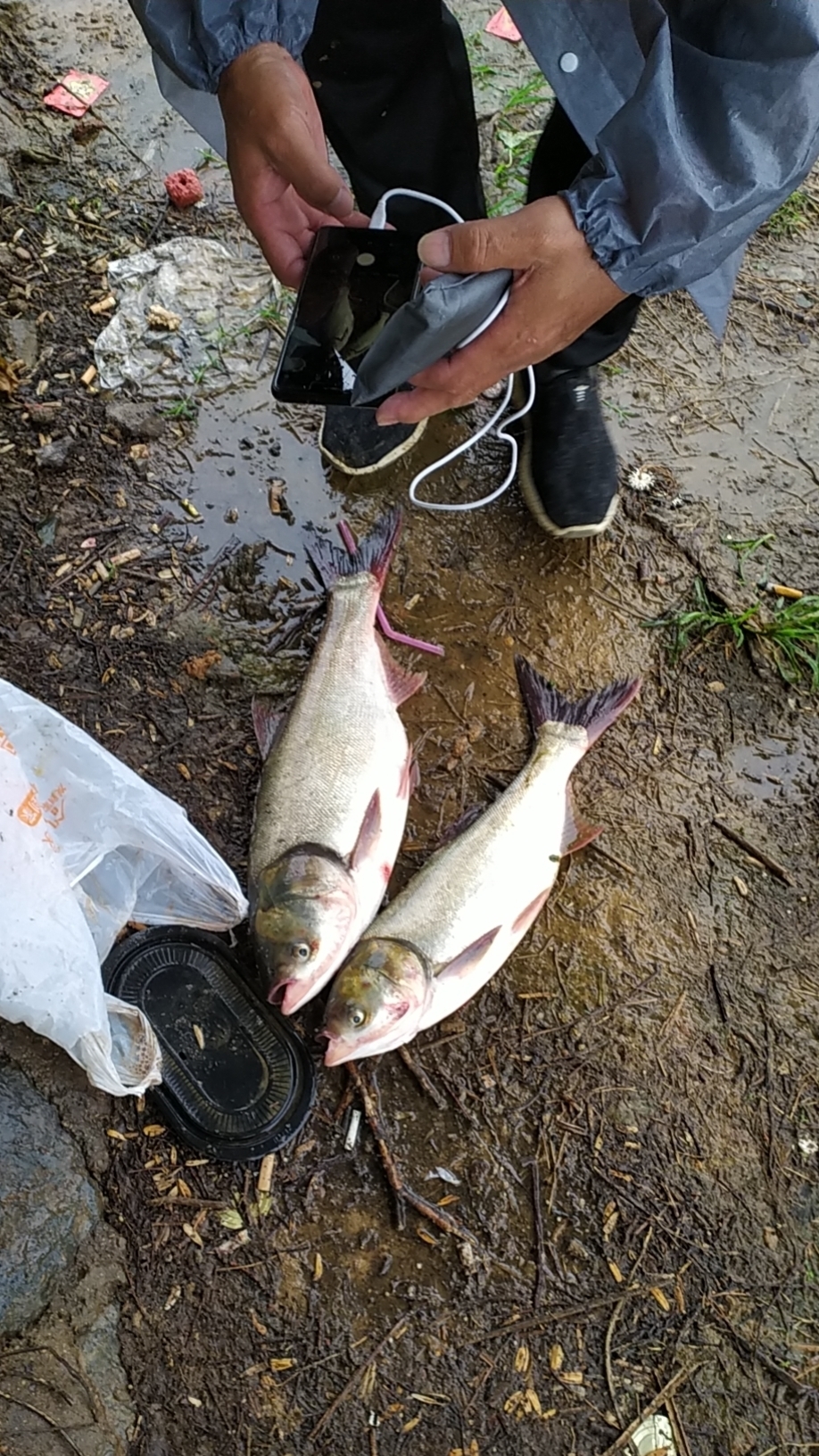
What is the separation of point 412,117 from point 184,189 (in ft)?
4.84

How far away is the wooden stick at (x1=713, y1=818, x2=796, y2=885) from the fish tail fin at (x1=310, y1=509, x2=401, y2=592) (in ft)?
4.86

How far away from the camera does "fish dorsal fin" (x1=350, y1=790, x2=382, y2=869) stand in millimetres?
2869

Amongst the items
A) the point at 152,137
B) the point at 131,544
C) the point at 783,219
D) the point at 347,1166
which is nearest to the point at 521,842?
the point at 347,1166

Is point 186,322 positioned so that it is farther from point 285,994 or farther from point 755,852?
point 755,852

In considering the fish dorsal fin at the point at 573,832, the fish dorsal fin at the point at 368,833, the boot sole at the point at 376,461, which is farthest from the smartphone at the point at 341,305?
the fish dorsal fin at the point at 573,832

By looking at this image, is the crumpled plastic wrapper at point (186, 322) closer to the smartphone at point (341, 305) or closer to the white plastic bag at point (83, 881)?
the smartphone at point (341, 305)

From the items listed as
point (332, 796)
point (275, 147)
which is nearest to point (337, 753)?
point (332, 796)

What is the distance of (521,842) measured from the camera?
2967 mm

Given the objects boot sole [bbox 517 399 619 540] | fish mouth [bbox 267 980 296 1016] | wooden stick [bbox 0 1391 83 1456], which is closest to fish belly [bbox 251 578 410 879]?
fish mouth [bbox 267 980 296 1016]

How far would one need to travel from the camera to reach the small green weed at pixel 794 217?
4438 millimetres

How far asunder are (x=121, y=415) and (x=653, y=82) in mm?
2451

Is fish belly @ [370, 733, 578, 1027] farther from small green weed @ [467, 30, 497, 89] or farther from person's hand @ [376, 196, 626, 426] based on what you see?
small green weed @ [467, 30, 497, 89]

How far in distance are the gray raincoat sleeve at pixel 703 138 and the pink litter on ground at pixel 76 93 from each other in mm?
3455

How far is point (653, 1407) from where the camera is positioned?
8.35 ft
